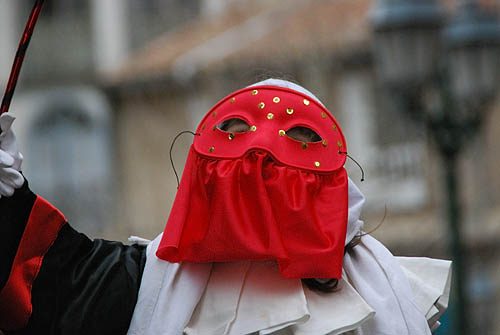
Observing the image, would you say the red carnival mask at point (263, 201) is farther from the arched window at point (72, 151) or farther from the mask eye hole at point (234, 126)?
the arched window at point (72, 151)

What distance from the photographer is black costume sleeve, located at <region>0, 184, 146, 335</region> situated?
2859mm

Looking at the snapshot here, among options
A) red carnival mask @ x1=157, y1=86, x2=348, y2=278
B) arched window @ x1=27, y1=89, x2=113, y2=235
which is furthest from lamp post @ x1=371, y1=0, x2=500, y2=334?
arched window @ x1=27, y1=89, x2=113, y2=235

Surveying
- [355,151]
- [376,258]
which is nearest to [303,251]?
[376,258]

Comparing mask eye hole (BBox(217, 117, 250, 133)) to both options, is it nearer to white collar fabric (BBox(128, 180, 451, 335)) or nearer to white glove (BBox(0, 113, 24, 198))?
white collar fabric (BBox(128, 180, 451, 335))

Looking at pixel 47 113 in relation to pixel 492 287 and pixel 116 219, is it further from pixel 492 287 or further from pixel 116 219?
pixel 492 287

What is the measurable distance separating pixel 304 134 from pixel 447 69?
4849mm

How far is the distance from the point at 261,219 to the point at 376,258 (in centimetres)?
38

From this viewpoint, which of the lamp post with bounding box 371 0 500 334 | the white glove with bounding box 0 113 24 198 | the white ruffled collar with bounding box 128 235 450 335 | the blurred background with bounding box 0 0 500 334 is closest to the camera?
the white glove with bounding box 0 113 24 198

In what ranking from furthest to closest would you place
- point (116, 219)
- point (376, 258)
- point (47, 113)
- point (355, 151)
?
1. point (47, 113)
2. point (116, 219)
3. point (355, 151)
4. point (376, 258)

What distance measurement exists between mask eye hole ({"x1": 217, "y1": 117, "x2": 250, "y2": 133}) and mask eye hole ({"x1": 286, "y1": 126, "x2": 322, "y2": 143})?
0.40ft

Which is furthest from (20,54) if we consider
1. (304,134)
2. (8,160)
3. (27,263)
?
(304,134)

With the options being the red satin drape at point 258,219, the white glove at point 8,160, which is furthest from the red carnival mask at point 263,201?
the white glove at point 8,160

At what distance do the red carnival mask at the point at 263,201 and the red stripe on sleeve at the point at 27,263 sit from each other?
29 cm

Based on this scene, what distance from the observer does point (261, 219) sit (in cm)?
297
